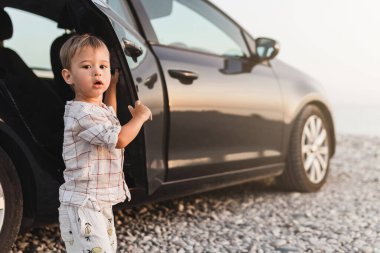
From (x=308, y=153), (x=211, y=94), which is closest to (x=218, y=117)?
(x=211, y=94)

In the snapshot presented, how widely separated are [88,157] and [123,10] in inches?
51.3

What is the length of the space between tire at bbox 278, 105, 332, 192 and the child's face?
2675 mm

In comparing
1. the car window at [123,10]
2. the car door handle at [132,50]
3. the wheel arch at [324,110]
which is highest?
the car window at [123,10]

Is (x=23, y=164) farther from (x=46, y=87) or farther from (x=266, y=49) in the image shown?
(x=266, y=49)

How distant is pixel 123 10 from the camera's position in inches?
125

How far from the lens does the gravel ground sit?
129 inches

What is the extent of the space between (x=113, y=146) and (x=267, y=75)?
2.37 metres

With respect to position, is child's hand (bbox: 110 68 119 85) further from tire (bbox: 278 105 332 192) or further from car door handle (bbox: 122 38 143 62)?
tire (bbox: 278 105 332 192)

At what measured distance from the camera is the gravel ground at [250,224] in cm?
327

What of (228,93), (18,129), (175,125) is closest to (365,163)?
(228,93)

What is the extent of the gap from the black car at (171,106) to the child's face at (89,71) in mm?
569

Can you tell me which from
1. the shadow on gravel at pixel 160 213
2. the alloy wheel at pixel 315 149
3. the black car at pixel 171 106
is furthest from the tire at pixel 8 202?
the alloy wheel at pixel 315 149

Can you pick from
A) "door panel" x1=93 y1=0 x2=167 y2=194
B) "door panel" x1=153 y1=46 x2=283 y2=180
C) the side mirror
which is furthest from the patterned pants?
the side mirror

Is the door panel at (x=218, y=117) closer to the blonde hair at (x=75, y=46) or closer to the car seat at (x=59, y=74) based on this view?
the car seat at (x=59, y=74)
